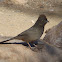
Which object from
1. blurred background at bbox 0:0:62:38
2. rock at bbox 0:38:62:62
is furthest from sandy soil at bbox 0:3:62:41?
rock at bbox 0:38:62:62

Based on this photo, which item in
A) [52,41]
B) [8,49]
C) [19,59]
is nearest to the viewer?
[19,59]

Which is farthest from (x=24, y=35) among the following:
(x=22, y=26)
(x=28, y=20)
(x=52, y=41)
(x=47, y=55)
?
(x=28, y=20)

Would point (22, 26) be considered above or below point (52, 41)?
below

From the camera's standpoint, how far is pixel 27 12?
902cm

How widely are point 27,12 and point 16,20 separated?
0.90 meters

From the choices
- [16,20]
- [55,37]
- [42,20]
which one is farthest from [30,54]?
[16,20]

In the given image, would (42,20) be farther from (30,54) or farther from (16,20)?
(16,20)

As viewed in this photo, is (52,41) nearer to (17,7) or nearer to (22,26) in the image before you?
(22,26)

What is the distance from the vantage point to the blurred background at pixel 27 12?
26.6 ft

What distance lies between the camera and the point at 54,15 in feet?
29.6

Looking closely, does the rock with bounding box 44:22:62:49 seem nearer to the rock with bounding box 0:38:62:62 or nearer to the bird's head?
the bird's head

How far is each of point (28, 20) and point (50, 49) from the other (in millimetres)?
5049

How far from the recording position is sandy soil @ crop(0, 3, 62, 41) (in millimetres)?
7385

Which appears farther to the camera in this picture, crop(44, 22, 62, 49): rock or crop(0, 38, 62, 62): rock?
crop(44, 22, 62, 49): rock
